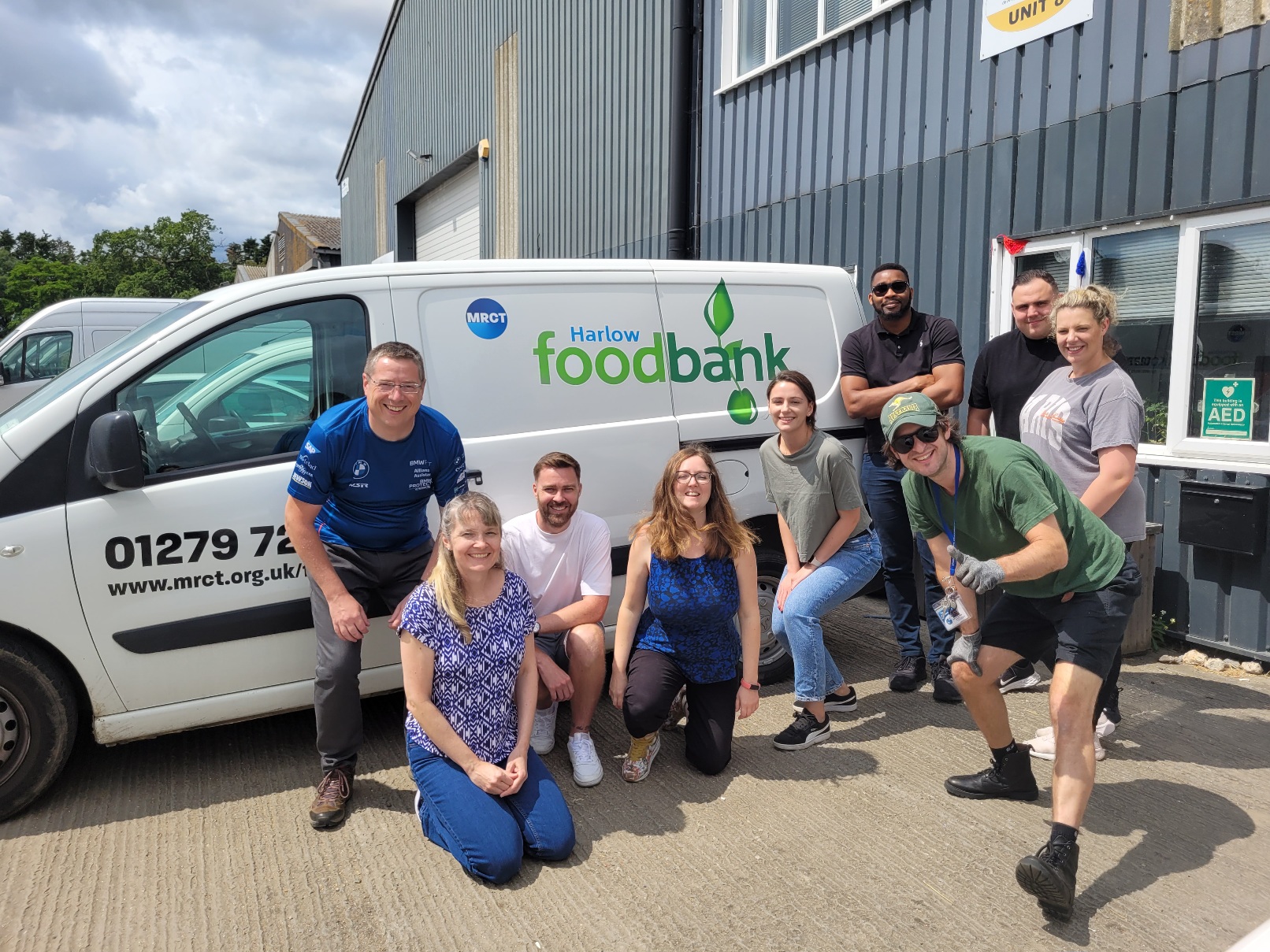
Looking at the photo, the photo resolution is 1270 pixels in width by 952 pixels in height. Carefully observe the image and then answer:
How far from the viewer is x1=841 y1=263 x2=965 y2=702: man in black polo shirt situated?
475 cm

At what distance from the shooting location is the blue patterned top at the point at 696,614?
12.4ft

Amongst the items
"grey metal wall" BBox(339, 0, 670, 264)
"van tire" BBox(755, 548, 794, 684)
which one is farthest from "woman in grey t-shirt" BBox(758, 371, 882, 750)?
"grey metal wall" BBox(339, 0, 670, 264)

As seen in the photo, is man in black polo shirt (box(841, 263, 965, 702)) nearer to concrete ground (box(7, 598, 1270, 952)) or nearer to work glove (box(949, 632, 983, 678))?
concrete ground (box(7, 598, 1270, 952))

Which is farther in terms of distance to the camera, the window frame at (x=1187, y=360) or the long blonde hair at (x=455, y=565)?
the window frame at (x=1187, y=360)

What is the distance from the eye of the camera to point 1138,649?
5.18m

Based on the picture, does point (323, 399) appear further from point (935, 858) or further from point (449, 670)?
point (935, 858)

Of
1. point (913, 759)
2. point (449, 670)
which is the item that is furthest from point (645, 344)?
point (913, 759)

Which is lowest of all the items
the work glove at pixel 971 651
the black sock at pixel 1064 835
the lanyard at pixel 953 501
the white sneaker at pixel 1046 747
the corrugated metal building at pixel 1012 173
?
the white sneaker at pixel 1046 747

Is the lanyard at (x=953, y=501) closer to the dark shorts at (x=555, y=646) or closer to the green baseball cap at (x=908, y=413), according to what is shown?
the green baseball cap at (x=908, y=413)

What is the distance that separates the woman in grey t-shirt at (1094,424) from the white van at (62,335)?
1058 centimetres

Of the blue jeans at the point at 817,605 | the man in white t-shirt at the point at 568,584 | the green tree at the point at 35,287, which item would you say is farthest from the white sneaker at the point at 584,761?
the green tree at the point at 35,287

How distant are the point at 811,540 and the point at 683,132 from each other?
6.49 meters

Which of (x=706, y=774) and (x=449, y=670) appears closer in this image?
(x=449, y=670)

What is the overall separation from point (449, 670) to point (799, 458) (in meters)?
1.79
